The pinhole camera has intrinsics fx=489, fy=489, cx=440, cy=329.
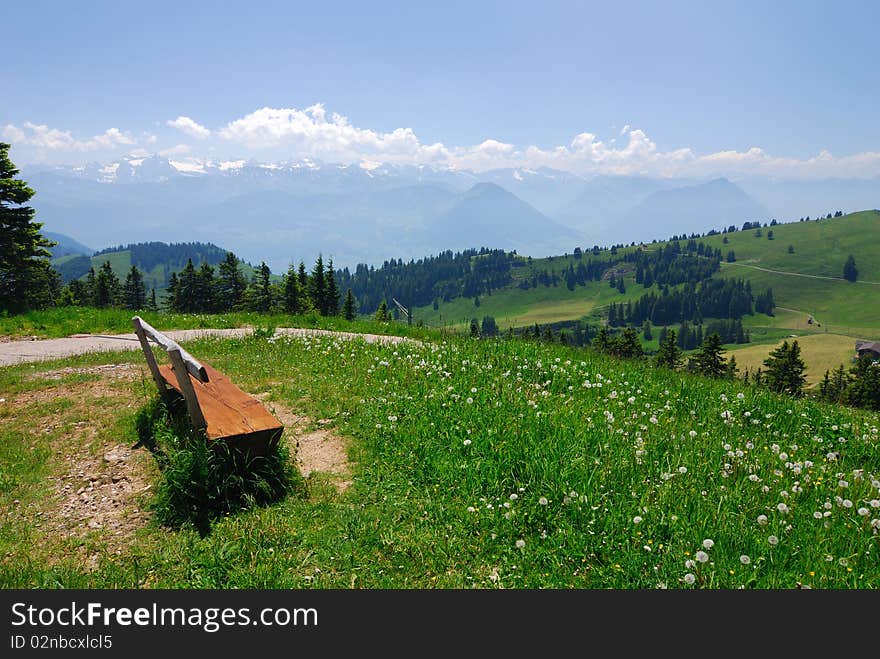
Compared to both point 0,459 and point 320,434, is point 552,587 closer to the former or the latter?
point 320,434

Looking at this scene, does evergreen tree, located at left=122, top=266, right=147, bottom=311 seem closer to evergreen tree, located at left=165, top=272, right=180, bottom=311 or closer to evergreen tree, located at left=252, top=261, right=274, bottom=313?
evergreen tree, located at left=165, top=272, right=180, bottom=311

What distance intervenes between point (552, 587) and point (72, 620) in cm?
412

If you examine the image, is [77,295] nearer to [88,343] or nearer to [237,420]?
[88,343]

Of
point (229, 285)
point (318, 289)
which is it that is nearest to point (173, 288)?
point (229, 285)

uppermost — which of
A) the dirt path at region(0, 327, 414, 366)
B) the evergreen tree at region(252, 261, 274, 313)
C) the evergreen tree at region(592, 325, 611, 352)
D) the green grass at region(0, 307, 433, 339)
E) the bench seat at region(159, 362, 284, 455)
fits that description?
the evergreen tree at region(252, 261, 274, 313)

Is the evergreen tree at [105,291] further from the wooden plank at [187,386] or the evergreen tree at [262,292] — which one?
the wooden plank at [187,386]

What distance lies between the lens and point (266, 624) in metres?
3.97

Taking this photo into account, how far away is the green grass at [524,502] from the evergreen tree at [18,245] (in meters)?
19.3

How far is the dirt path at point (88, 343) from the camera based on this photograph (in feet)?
48.1

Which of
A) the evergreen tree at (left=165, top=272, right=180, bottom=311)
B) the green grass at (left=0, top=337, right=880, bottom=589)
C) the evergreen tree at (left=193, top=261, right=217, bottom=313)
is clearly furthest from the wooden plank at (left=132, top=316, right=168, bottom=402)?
the evergreen tree at (left=165, top=272, right=180, bottom=311)

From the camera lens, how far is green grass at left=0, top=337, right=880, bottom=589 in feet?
15.9

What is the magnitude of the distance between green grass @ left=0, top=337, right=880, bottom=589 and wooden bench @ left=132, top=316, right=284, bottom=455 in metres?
0.90

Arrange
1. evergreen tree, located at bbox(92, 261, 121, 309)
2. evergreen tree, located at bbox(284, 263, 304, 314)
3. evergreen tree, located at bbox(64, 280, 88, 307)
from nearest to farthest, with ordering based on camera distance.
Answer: evergreen tree, located at bbox(284, 263, 304, 314), evergreen tree, located at bbox(92, 261, 121, 309), evergreen tree, located at bbox(64, 280, 88, 307)

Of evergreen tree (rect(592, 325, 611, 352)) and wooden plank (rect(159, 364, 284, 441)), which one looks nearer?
wooden plank (rect(159, 364, 284, 441))
